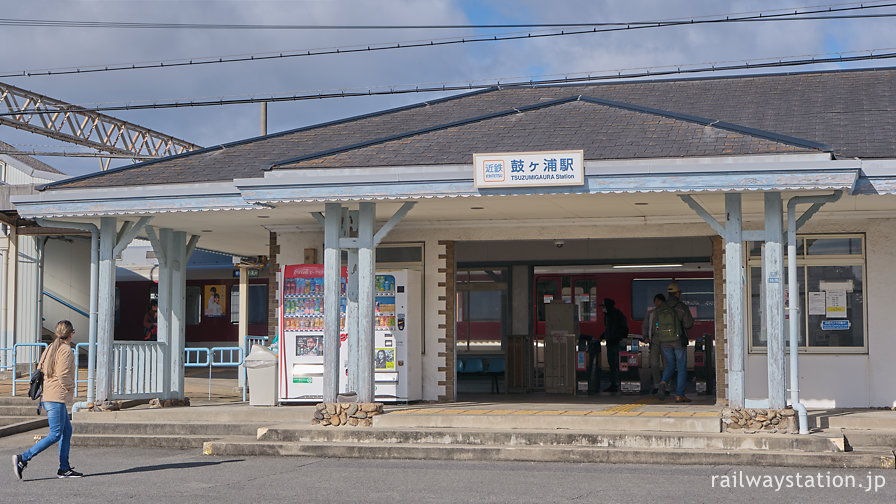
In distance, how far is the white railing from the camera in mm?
14180

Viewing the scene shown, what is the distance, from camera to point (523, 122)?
12.6 metres

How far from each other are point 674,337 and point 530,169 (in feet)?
15.0

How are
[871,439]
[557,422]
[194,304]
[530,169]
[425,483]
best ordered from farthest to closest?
[194,304] → [557,422] → [530,169] → [871,439] → [425,483]

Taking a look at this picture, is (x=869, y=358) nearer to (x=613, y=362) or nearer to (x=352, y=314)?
(x=613, y=362)

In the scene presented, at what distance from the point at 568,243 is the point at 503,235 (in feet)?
12.3

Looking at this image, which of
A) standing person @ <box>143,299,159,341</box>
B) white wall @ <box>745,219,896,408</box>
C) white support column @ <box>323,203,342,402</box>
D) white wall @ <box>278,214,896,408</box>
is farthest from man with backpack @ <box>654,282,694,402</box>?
standing person @ <box>143,299,159,341</box>

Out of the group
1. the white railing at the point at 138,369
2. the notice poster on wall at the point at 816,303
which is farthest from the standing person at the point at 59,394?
the notice poster on wall at the point at 816,303

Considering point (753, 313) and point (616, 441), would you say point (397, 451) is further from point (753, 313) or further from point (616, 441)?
point (753, 313)

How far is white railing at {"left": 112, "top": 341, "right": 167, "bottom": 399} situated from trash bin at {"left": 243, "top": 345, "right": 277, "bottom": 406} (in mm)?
1447

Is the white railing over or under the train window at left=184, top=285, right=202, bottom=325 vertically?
under

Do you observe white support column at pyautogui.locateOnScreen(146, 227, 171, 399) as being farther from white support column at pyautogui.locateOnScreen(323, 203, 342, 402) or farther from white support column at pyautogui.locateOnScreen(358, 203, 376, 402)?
white support column at pyautogui.locateOnScreen(358, 203, 376, 402)

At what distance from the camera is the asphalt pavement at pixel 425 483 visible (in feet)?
28.3

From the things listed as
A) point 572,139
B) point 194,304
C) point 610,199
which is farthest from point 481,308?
point 194,304

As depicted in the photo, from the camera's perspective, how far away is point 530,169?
11.1 meters
